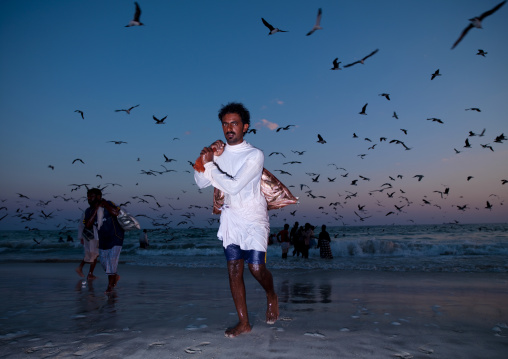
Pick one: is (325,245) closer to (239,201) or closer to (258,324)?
(258,324)

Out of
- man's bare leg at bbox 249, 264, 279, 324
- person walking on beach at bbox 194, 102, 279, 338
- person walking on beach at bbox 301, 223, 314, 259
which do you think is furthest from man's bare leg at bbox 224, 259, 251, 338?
person walking on beach at bbox 301, 223, 314, 259

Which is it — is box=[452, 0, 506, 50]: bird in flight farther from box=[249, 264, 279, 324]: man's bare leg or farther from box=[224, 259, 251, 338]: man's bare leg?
box=[224, 259, 251, 338]: man's bare leg

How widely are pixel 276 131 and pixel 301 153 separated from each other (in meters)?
4.25

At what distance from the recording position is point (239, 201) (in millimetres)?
3436

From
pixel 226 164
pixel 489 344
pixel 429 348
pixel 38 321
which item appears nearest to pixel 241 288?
pixel 226 164

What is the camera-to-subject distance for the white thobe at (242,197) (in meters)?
3.31

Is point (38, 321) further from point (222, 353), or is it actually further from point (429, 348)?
point (429, 348)

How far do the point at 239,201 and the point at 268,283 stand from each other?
3.06 ft

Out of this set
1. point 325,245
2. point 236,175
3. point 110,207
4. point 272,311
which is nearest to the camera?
point 236,175

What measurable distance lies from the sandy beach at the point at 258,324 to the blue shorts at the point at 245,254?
0.72m

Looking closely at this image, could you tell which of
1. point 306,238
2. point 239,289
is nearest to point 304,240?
point 306,238

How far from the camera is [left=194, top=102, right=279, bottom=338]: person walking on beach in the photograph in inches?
132

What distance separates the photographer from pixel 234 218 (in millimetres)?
3432

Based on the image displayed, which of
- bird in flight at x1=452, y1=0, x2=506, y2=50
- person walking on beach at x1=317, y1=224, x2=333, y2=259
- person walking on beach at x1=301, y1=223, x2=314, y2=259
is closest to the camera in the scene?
bird in flight at x1=452, y1=0, x2=506, y2=50
